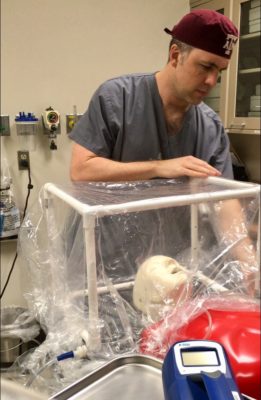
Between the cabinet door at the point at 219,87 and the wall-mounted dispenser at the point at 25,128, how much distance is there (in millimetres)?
280

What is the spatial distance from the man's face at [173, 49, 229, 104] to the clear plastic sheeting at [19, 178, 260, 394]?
150 mm

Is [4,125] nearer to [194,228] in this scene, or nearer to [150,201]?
[150,201]

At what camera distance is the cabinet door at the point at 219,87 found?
551mm

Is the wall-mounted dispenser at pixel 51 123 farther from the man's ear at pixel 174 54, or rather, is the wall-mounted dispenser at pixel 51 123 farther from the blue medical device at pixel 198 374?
the blue medical device at pixel 198 374

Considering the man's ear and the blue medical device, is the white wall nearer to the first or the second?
the man's ear

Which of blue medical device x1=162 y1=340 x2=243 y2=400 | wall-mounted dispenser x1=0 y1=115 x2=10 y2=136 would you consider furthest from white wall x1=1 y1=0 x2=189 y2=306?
blue medical device x1=162 y1=340 x2=243 y2=400

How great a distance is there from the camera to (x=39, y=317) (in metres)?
0.60

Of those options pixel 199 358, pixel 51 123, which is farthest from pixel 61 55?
pixel 199 358

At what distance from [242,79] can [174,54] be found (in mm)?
167

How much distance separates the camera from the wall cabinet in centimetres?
59

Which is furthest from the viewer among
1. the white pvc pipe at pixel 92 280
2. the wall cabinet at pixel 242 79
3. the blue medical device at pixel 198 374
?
the wall cabinet at pixel 242 79

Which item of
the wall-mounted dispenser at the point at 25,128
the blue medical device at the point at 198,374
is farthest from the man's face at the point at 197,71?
the blue medical device at the point at 198,374

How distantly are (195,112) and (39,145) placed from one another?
0.27 metres

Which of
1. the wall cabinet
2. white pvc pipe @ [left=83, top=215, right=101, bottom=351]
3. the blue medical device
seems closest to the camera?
the blue medical device
